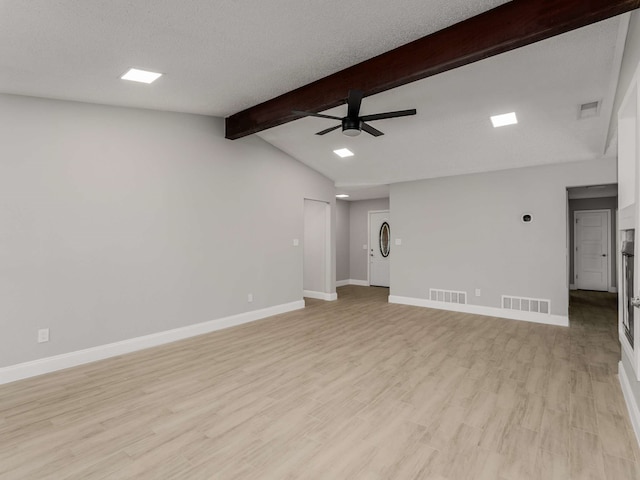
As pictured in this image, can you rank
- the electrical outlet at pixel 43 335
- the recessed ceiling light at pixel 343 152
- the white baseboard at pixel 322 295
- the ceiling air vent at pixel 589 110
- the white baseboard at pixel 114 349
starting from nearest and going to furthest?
the white baseboard at pixel 114 349, the electrical outlet at pixel 43 335, the ceiling air vent at pixel 589 110, the recessed ceiling light at pixel 343 152, the white baseboard at pixel 322 295

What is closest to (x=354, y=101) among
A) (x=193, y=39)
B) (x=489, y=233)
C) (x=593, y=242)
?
(x=193, y=39)

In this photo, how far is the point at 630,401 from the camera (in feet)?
8.43

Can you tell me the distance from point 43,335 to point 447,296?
5.86 metres

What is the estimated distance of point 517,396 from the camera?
9.34 ft

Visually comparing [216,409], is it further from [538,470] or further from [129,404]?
[538,470]

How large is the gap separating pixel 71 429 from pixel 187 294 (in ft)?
7.34

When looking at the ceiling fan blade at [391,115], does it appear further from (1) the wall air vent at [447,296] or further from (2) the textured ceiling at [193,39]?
(1) the wall air vent at [447,296]

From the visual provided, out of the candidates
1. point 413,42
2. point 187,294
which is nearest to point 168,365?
point 187,294

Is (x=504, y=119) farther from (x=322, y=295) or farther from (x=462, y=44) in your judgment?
(x=322, y=295)

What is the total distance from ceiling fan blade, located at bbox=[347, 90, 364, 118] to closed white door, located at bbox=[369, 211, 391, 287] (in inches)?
222

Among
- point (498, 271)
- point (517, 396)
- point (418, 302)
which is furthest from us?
point (418, 302)

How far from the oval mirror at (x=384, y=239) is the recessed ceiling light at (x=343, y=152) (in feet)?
11.3

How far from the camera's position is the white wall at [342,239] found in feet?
30.1

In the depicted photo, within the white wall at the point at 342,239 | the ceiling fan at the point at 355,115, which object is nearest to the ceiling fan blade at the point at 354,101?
the ceiling fan at the point at 355,115
